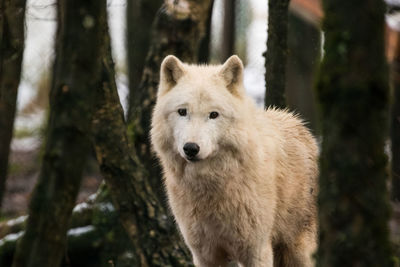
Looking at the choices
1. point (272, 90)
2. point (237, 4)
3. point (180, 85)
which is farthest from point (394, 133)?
point (237, 4)

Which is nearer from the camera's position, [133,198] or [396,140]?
[133,198]

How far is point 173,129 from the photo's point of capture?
4613mm

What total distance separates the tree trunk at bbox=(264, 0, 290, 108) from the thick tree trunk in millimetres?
2182

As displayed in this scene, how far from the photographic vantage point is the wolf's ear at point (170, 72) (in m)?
4.84

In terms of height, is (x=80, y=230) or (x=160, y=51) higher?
(x=160, y=51)

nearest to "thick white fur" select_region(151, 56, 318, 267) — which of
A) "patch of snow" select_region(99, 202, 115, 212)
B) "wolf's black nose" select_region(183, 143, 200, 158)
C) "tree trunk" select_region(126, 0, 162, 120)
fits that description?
"wolf's black nose" select_region(183, 143, 200, 158)

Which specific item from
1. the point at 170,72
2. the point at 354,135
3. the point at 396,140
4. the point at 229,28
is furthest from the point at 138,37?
the point at 354,135

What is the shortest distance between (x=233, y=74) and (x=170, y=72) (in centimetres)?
54

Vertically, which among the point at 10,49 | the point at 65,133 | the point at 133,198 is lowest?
the point at 133,198

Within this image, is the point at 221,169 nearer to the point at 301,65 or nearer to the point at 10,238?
the point at 10,238

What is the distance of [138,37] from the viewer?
→ 396 inches

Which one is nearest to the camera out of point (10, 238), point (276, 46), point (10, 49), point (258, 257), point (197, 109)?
point (197, 109)

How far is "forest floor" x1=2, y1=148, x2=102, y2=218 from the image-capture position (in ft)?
36.0

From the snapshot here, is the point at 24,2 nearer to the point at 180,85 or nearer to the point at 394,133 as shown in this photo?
the point at 180,85
